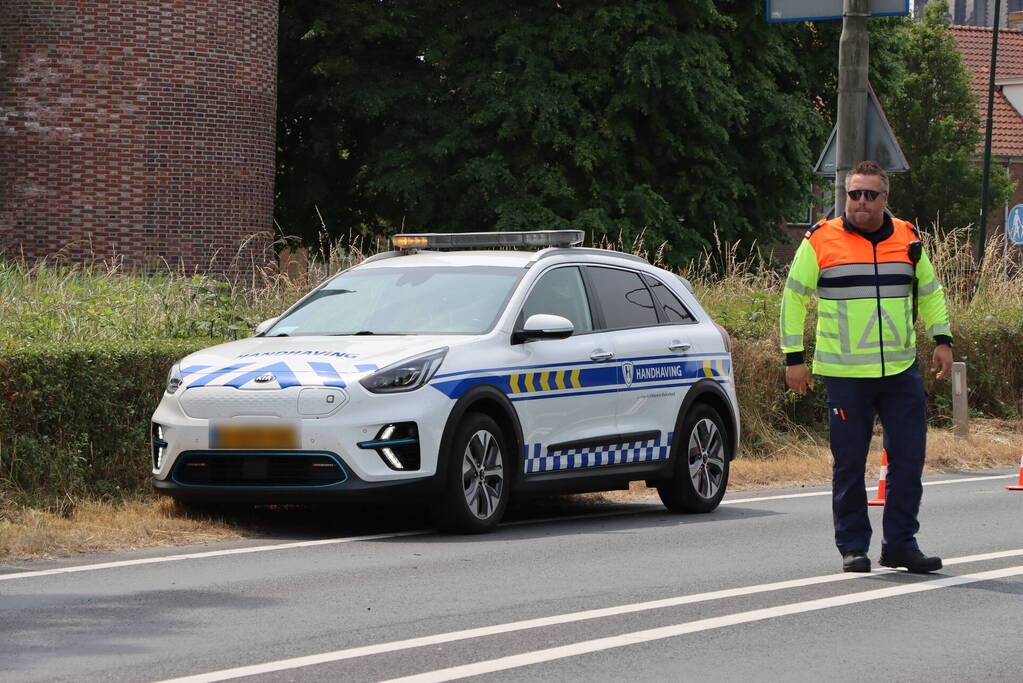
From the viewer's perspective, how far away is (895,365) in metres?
8.58

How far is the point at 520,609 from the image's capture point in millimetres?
7555

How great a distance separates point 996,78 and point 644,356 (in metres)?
53.9

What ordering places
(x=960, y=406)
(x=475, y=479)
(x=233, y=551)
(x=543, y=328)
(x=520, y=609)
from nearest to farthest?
1. (x=520, y=609)
2. (x=233, y=551)
3. (x=475, y=479)
4. (x=543, y=328)
5. (x=960, y=406)

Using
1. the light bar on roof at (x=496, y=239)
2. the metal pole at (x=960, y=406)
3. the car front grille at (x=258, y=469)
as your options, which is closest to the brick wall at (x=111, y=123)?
the metal pole at (x=960, y=406)

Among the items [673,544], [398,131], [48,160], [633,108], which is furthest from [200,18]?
[673,544]

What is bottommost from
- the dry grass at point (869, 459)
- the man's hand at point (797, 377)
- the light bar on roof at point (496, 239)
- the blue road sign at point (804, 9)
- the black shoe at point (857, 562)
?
the dry grass at point (869, 459)

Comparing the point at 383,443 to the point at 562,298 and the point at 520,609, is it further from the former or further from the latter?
the point at 520,609

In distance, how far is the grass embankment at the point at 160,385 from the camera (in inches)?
411

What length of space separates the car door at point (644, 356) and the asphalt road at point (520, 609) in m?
0.83

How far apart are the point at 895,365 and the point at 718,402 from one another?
363 centimetres

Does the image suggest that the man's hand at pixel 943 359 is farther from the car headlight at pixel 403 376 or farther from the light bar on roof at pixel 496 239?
the light bar on roof at pixel 496 239

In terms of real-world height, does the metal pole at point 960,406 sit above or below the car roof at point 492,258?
below

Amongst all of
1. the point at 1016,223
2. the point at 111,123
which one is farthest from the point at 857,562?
the point at 1016,223

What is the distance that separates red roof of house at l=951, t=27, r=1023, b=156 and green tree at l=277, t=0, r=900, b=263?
32.0 meters
